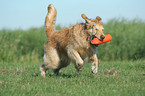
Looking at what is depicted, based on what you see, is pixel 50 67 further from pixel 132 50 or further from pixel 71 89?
pixel 132 50

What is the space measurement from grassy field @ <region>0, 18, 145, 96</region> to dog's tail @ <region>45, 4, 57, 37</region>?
4.84 feet

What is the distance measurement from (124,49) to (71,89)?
11.6 meters

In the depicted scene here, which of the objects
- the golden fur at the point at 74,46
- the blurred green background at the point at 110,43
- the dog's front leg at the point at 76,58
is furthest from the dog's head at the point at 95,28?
the blurred green background at the point at 110,43

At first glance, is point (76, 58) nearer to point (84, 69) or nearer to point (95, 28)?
point (95, 28)

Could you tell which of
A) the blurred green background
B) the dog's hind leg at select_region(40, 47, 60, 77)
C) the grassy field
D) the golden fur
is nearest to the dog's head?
the golden fur

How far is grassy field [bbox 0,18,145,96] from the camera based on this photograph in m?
5.00

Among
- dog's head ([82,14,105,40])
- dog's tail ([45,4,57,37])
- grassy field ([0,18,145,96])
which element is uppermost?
dog's tail ([45,4,57,37])

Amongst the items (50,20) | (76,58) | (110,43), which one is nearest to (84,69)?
(76,58)

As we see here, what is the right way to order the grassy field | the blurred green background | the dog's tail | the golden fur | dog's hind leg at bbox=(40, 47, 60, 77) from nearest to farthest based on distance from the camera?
the grassy field
the golden fur
dog's hind leg at bbox=(40, 47, 60, 77)
the dog's tail
the blurred green background

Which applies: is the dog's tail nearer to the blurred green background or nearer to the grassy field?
the grassy field

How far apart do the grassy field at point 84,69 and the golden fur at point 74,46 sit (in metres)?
0.44

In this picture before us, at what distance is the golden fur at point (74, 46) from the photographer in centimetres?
624

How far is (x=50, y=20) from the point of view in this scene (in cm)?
742

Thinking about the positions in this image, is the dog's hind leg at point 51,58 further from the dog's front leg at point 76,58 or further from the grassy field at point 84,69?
the dog's front leg at point 76,58
